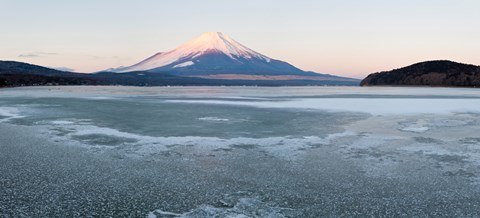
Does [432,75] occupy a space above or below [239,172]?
above

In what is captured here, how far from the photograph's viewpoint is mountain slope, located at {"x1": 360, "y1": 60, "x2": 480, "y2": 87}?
417 ft

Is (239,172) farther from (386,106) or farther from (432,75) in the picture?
(432,75)

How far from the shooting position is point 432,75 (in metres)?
141

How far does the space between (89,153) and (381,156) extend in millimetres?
7052

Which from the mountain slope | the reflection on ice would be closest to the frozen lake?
the reflection on ice

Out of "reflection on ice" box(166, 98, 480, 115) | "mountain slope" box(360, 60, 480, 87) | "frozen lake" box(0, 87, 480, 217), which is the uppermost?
"mountain slope" box(360, 60, 480, 87)

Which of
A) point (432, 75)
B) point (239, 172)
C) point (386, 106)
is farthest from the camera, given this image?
point (432, 75)

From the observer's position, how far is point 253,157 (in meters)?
9.76

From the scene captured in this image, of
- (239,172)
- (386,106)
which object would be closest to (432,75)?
(386,106)

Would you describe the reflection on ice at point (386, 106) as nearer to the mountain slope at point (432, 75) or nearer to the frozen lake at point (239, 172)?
the frozen lake at point (239, 172)

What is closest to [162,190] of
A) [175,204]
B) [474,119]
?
[175,204]

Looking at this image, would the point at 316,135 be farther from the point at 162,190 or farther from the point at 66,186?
the point at 66,186

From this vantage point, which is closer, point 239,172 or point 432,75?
point 239,172

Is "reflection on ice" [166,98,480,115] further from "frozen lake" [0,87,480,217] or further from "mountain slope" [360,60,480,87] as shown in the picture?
"mountain slope" [360,60,480,87]
